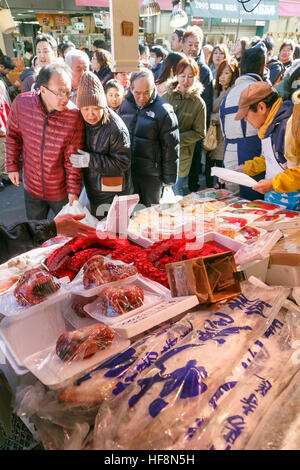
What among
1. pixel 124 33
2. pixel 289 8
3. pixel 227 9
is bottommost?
pixel 124 33

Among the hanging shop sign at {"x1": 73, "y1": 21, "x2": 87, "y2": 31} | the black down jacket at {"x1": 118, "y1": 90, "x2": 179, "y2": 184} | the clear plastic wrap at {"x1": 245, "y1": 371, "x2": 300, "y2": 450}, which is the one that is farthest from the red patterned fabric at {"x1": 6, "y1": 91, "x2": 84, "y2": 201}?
the hanging shop sign at {"x1": 73, "y1": 21, "x2": 87, "y2": 31}

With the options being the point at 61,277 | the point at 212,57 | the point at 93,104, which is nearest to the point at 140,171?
the point at 93,104

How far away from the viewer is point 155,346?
1.04m

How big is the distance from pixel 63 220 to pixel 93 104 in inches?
50.6

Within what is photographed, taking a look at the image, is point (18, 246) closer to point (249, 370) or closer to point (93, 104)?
point (249, 370)

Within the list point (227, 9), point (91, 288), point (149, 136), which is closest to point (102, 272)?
point (91, 288)

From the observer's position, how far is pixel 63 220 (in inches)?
66.5

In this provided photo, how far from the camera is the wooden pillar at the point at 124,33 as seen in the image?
170 cm

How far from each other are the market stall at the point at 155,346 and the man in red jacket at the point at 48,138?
1.29 meters

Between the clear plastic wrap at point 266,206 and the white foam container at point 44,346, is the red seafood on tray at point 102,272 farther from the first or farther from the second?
the clear plastic wrap at point 266,206

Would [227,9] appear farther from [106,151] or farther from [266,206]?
[266,206]

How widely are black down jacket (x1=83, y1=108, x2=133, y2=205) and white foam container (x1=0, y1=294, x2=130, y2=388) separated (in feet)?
5.89

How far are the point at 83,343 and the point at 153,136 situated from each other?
2.64 m

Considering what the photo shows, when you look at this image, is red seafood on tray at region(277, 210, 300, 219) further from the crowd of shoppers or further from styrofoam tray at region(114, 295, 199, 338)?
styrofoam tray at region(114, 295, 199, 338)
